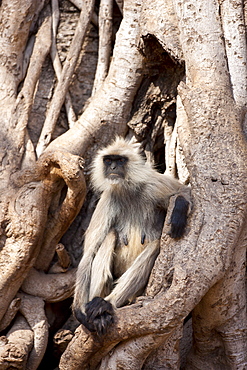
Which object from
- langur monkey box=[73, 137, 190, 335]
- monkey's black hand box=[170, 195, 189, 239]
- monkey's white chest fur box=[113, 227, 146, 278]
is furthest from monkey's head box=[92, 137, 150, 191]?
monkey's black hand box=[170, 195, 189, 239]

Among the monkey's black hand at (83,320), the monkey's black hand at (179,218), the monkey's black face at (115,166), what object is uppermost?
the monkey's black face at (115,166)

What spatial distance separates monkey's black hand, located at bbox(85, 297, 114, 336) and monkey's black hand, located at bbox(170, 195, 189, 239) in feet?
2.13

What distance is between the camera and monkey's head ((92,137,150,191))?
13.8 feet

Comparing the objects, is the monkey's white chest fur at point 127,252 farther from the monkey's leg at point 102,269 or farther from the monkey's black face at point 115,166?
the monkey's black face at point 115,166

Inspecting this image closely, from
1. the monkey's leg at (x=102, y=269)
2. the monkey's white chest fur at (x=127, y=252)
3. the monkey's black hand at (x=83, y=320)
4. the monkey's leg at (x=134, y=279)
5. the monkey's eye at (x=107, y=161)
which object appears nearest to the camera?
the monkey's black hand at (x=83, y=320)

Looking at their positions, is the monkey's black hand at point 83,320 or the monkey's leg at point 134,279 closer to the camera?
the monkey's black hand at point 83,320

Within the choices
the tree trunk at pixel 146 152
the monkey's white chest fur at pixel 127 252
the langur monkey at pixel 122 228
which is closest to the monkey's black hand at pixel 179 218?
the tree trunk at pixel 146 152

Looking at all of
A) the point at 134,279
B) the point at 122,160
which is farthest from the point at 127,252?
the point at 122,160

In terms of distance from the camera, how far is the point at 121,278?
3.88 m

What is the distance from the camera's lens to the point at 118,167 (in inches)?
167

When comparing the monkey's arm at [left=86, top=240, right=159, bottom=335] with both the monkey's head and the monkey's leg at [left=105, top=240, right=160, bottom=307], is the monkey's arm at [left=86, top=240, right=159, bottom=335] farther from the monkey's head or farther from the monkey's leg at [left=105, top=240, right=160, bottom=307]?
the monkey's head

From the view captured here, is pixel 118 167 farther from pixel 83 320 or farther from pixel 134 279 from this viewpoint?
pixel 83 320

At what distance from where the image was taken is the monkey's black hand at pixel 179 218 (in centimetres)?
349

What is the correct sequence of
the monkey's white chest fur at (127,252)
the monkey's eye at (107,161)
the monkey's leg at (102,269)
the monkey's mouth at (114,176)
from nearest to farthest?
the monkey's leg at (102,269) → the monkey's white chest fur at (127,252) → the monkey's mouth at (114,176) → the monkey's eye at (107,161)
